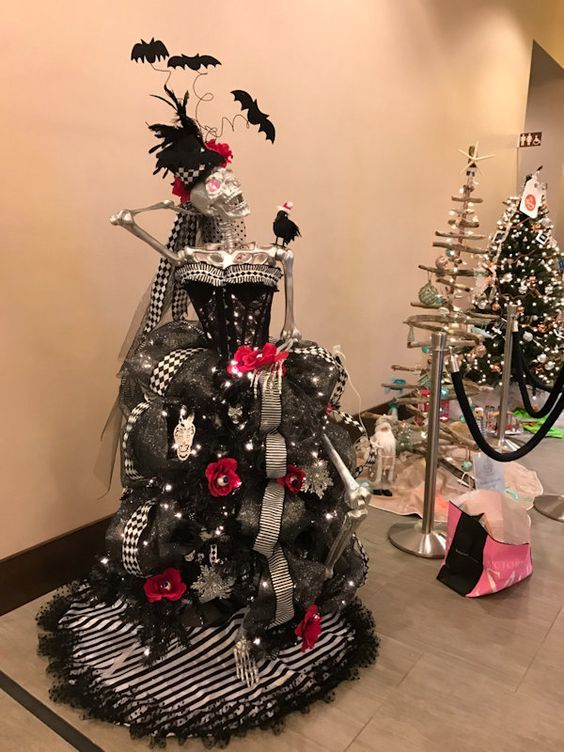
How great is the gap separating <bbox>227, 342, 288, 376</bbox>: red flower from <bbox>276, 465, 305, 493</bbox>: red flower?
0.35 metres

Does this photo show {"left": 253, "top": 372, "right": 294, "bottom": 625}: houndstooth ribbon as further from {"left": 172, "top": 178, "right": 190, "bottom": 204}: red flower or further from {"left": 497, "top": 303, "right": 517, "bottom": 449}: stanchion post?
{"left": 497, "top": 303, "right": 517, "bottom": 449}: stanchion post

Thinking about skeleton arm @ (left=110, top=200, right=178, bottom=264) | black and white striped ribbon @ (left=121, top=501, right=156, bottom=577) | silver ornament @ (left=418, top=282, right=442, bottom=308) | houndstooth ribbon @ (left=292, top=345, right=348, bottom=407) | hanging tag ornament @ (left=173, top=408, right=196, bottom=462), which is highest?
skeleton arm @ (left=110, top=200, right=178, bottom=264)

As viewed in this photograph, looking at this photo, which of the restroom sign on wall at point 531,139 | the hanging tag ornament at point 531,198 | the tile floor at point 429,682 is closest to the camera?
the tile floor at point 429,682

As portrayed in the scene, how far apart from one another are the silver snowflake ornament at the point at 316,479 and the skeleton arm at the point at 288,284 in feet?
1.50

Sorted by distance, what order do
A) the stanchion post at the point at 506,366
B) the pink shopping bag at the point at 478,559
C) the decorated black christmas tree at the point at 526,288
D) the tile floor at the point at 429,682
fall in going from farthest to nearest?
1. the decorated black christmas tree at the point at 526,288
2. the stanchion post at the point at 506,366
3. the pink shopping bag at the point at 478,559
4. the tile floor at the point at 429,682

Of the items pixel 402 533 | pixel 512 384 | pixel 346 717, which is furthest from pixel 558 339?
pixel 346 717

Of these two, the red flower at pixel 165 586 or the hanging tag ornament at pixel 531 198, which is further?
the hanging tag ornament at pixel 531 198

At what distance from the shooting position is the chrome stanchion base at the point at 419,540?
2742 millimetres

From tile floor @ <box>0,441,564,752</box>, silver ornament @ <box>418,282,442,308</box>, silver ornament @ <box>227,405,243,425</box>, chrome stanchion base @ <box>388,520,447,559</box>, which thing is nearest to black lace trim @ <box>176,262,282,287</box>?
silver ornament @ <box>227,405,243,425</box>

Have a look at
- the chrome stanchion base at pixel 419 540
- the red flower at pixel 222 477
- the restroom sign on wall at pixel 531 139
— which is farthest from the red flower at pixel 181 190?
the restroom sign on wall at pixel 531 139

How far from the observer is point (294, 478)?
194 centimetres

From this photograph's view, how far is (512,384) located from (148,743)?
164 inches

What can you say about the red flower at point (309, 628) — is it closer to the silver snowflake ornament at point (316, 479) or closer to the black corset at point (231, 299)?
the silver snowflake ornament at point (316, 479)

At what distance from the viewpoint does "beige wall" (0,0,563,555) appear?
2.20 meters
